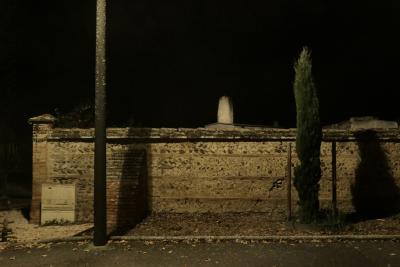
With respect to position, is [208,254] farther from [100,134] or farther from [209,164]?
[209,164]

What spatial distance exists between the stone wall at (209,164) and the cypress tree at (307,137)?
1.83 m

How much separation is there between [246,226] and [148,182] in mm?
3372

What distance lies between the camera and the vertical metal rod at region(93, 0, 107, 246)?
8.62 meters

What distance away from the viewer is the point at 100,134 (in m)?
8.66

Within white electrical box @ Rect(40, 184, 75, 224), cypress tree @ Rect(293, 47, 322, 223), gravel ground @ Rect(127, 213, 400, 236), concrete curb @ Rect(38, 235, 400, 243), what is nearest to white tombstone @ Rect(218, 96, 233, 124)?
gravel ground @ Rect(127, 213, 400, 236)

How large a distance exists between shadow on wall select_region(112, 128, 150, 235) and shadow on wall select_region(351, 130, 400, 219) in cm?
622

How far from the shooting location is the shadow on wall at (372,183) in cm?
1201

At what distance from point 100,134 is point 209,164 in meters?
4.32

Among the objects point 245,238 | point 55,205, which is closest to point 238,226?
point 245,238

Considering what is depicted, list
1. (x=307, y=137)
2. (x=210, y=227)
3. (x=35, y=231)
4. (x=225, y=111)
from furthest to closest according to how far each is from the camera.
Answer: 1. (x=225, y=111)
2. (x=35, y=231)
3. (x=210, y=227)
4. (x=307, y=137)

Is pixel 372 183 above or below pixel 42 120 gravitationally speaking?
below

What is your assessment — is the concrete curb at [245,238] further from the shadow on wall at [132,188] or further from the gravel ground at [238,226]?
the shadow on wall at [132,188]

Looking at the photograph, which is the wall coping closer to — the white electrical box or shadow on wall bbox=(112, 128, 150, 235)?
shadow on wall bbox=(112, 128, 150, 235)

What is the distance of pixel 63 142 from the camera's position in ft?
39.5
